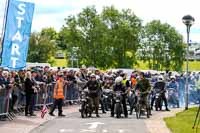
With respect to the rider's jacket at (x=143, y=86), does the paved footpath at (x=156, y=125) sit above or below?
below

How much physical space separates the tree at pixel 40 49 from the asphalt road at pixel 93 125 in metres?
63.8

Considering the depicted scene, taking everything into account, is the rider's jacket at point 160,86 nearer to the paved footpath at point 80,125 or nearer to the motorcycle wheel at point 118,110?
the paved footpath at point 80,125

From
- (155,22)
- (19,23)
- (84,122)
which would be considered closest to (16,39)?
(19,23)

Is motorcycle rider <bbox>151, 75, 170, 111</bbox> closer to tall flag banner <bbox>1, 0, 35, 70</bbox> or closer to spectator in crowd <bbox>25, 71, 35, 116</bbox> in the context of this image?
spectator in crowd <bbox>25, 71, 35, 116</bbox>

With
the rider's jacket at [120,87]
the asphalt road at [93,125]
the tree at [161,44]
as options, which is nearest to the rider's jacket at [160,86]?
the rider's jacket at [120,87]

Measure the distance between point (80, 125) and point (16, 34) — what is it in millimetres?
4188

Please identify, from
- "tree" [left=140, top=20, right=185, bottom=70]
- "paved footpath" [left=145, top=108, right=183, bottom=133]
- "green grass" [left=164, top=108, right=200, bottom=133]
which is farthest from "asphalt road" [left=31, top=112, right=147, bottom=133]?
"tree" [left=140, top=20, right=185, bottom=70]

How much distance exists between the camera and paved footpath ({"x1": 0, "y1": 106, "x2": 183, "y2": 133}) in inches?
794

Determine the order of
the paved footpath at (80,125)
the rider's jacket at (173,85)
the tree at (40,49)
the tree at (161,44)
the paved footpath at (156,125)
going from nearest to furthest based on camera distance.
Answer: the paved footpath at (80,125), the paved footpath at (156,125), the rider's jacket at (173,85), the tree at (161,44), the tree at (40,49)

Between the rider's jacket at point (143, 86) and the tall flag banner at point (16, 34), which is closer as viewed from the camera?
the tall flag banner at point (16, 34)

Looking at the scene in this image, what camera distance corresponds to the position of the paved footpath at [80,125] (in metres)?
20.2

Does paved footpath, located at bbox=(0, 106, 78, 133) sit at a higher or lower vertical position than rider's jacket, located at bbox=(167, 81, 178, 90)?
lower

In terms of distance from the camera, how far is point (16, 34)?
20453 mm

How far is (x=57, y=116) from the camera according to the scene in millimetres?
25938
